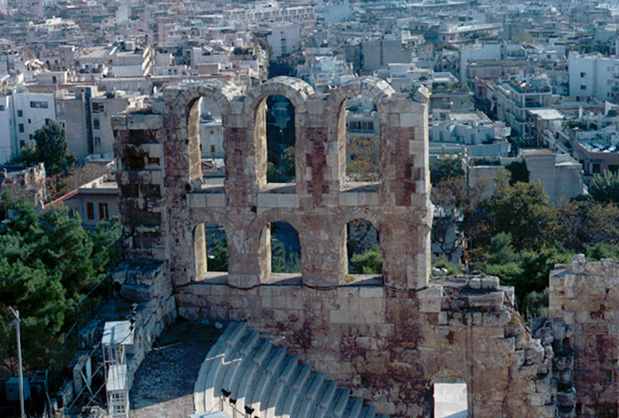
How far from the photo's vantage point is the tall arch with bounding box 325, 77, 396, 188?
20.5m

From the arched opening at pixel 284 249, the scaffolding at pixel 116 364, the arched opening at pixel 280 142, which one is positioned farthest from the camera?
the arched opening at pixel 280 142

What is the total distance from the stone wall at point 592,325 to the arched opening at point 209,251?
701 cm

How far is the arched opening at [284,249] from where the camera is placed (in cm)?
3822

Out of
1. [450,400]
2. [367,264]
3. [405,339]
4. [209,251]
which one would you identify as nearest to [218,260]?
[367,264]

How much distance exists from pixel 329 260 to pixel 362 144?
119ft

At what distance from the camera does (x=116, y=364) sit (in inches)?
720

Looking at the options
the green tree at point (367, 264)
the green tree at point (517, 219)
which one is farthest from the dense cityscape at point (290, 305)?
the green tree at point (517, 219)

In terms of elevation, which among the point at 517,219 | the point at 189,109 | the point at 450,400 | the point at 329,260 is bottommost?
the point at 517,219

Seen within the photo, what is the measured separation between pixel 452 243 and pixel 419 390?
98.8ft

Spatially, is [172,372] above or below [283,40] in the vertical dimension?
below

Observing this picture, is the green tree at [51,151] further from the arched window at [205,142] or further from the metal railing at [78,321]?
the metal railing at [78,321]

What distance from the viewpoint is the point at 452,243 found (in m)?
50.9

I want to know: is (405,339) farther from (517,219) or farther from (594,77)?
(594,77)

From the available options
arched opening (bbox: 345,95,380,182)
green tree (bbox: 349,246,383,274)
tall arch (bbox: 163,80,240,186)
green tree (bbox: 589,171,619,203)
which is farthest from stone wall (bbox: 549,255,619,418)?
green tree (bbox: 589,171,619,203)
